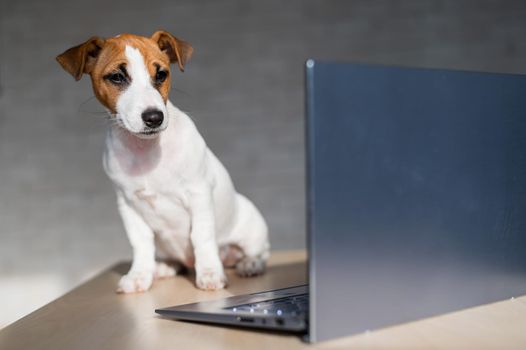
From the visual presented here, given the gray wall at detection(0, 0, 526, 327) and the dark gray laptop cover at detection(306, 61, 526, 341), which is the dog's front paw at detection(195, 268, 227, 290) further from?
the gray wall at detection(0, 0, 526, 327)

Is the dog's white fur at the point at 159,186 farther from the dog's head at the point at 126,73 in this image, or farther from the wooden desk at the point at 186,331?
the wooden desk at the point at 186,331

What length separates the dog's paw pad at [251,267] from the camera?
169 cm

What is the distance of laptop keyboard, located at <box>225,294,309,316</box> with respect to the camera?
947 mm

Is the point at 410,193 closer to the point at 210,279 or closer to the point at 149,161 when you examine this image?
the point at 210,279

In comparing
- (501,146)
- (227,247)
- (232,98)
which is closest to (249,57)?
(232,98)

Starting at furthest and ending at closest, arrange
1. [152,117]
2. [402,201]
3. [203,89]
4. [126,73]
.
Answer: [203,89] < [126,73] < [152,117] < [402,201]

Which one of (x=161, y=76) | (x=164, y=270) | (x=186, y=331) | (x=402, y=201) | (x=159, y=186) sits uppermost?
(x=161, y=76)

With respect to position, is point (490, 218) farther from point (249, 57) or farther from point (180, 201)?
point (249, 57)

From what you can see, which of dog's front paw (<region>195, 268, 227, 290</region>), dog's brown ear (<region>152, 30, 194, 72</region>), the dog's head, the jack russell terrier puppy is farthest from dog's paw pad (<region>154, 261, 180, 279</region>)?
dog's brown ear (<region>152, 30, 194, 72</region>)

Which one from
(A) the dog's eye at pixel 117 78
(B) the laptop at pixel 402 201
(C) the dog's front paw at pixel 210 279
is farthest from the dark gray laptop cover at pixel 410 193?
(A) the dog's eye at pixel 117 78

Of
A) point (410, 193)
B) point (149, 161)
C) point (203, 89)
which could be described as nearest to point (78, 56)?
point (149, 161)

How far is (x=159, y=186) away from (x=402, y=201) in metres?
0.81

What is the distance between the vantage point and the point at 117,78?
5.05 feet

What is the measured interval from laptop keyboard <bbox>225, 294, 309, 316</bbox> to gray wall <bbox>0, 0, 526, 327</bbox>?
236 cm
